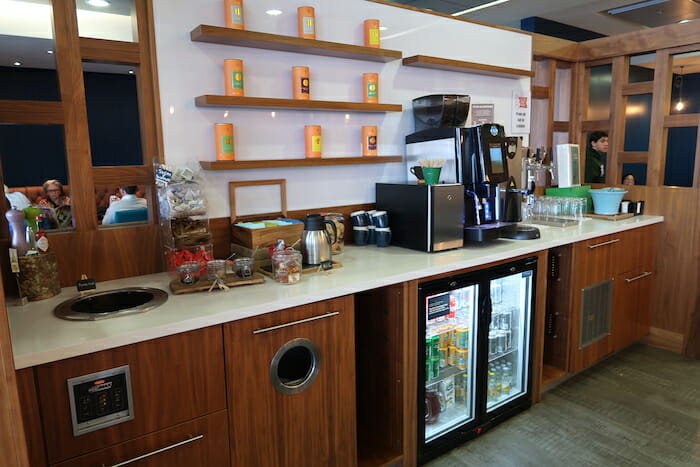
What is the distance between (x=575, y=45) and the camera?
3605mm

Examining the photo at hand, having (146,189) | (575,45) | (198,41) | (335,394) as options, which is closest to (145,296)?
(146,189)

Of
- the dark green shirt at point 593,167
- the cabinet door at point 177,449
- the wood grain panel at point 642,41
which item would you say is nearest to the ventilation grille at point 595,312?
the dark green shirt at point 593,167

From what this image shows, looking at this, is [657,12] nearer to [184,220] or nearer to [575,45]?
[575,45]

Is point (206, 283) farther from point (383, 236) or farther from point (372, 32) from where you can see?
point (372, 32)

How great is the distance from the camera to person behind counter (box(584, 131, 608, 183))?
147 inches

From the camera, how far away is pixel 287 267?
1.84m

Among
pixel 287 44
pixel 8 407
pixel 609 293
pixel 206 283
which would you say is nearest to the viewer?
pixel 8 407

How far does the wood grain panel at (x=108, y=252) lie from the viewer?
6.15 ft

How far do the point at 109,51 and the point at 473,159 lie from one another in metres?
1.67

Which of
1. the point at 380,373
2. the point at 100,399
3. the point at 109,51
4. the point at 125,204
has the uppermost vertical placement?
the point at 109,51

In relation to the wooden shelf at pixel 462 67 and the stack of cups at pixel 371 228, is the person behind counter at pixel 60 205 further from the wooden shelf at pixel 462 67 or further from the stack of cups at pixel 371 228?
the wooden shelf at pixel 462 67

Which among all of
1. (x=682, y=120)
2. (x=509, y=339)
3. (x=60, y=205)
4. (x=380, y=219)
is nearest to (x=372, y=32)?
(x=380, y=219)

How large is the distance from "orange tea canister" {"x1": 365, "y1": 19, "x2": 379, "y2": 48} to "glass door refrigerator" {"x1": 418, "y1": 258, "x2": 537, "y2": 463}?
4.26 feet

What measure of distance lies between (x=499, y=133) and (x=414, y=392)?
1339 millimetres
